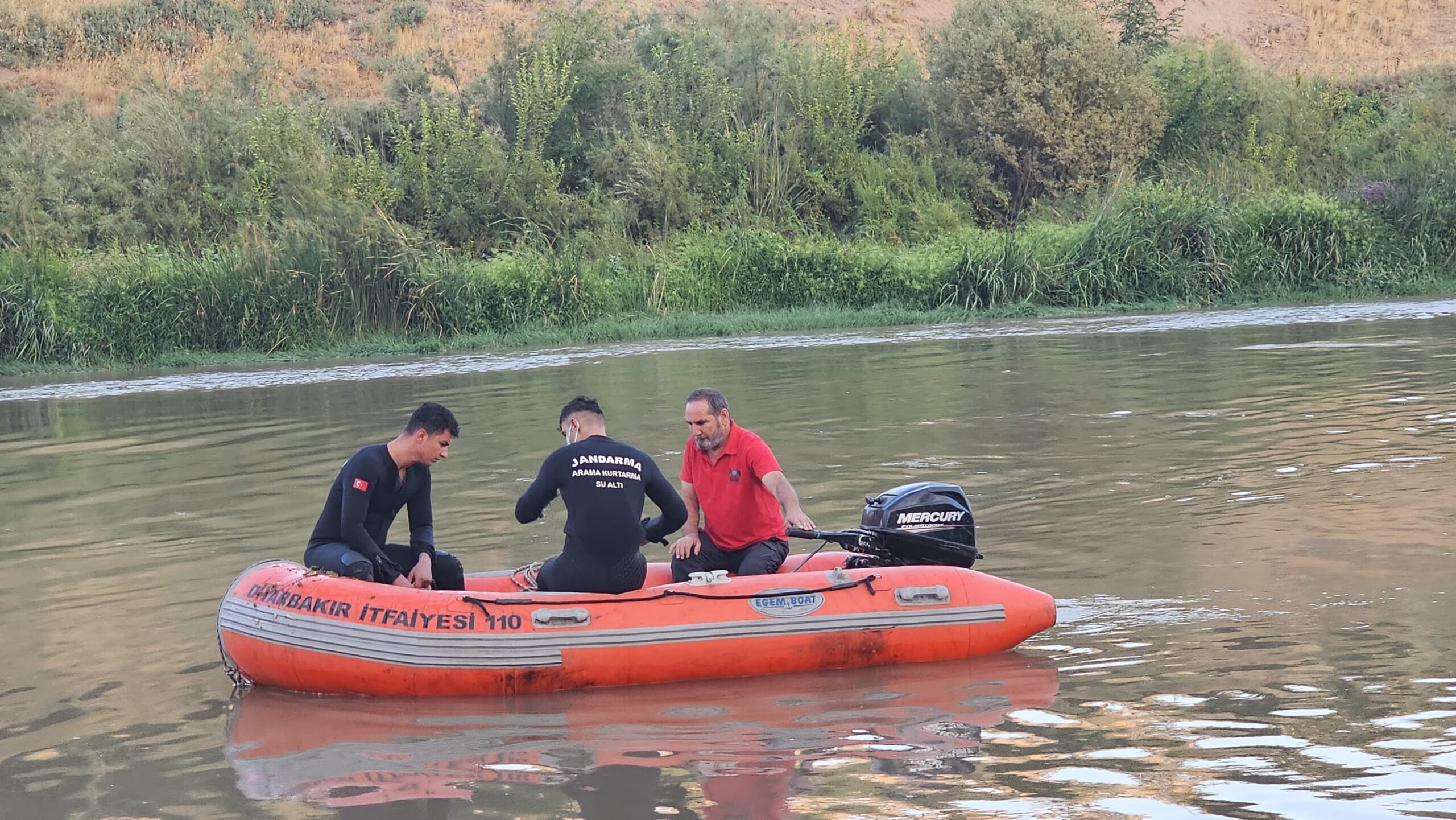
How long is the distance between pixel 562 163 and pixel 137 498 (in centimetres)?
2003

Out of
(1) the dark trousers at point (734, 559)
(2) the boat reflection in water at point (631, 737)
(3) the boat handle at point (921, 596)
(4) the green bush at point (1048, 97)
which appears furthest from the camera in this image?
(4) the green bush at point (1048, 97)

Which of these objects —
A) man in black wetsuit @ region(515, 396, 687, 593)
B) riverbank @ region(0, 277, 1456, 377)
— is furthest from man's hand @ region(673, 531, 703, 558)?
riverbank @ region(0, 277, 1456, 377)

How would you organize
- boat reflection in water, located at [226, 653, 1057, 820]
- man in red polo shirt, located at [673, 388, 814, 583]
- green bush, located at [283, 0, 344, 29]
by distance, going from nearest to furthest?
boat reflection in water, located at [226, 653, 1057, 820] → man in red polo shirt, located at [673, 388, 814, 583] → green bush, located at [283, 0, 344, 29]

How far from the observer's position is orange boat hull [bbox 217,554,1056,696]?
674 cm

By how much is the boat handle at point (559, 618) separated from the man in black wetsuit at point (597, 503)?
22 centimetres

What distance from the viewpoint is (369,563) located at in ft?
23.9

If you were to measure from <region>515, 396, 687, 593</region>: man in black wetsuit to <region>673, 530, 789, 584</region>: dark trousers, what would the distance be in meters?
0.43

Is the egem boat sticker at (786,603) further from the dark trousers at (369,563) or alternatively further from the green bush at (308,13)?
the green bush at (308,13)

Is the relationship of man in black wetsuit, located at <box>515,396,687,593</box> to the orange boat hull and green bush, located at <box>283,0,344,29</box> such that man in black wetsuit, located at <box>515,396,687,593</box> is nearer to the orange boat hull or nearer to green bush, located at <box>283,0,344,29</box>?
the orange boat hull

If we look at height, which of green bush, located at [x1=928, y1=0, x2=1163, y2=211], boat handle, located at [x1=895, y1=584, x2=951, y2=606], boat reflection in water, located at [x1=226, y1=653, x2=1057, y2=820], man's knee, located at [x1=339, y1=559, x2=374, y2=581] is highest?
green bush, located at [x1=928, y1=0, x2=1163, y2=211]

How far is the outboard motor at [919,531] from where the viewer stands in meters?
7.41

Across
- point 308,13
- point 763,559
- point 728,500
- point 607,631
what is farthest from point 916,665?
point 308,13

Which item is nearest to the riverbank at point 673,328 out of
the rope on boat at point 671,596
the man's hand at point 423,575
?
the man's hand at point 423,575

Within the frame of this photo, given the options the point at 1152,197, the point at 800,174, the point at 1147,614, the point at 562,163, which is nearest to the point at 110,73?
the point at 562,163
